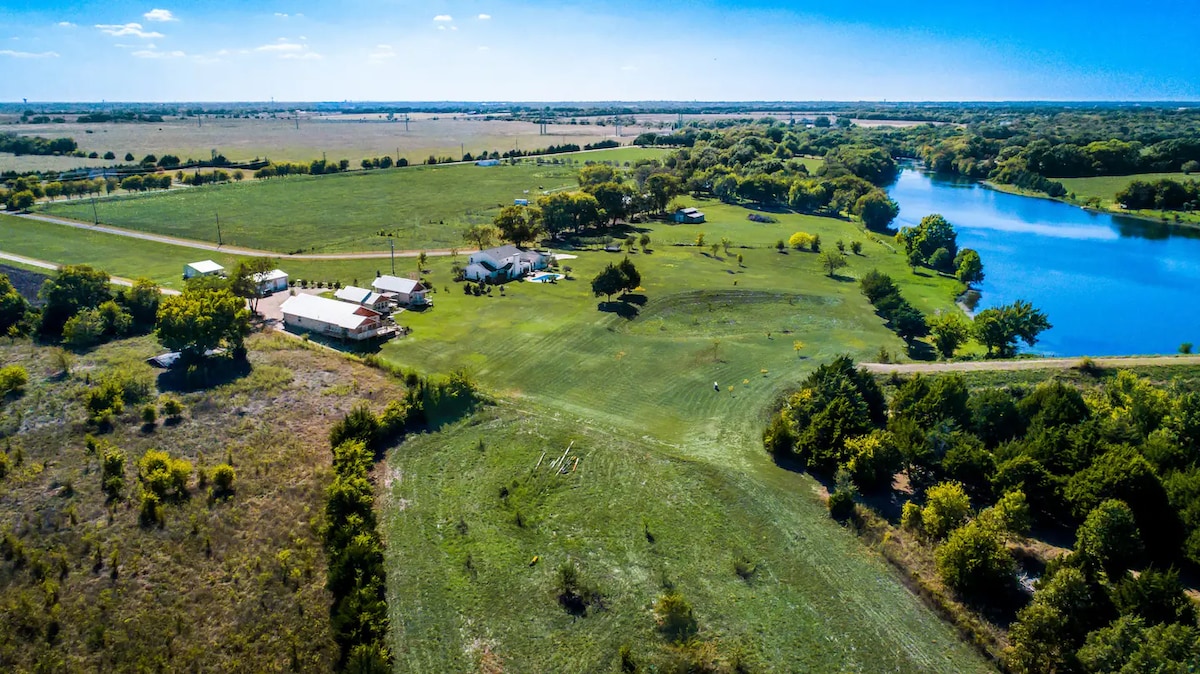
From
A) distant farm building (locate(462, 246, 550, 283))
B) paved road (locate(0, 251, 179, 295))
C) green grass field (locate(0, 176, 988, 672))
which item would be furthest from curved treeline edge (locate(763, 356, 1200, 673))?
paved road (locate(0, 251, 179, 295))

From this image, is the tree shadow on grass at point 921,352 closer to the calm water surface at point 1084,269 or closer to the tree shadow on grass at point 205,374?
the calm water surface at point 1084,269

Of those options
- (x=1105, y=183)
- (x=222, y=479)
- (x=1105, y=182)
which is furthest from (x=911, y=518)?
(x=1105, y=182)

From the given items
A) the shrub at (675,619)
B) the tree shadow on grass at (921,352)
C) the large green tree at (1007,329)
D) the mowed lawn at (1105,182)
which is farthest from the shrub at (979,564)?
the mowed lawn at (1105,182)

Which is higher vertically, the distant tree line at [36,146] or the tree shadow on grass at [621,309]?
the distant tree line at [36,146]

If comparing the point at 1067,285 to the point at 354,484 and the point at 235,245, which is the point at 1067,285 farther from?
the point at 235,245

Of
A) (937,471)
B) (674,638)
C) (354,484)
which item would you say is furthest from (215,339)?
(937,471)

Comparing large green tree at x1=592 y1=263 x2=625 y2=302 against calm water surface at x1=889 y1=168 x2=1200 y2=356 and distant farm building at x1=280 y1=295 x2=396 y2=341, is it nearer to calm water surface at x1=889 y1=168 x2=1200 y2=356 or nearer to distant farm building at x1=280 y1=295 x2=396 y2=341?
distant farm building at x1=280 y1=295 x2=396 y2=341

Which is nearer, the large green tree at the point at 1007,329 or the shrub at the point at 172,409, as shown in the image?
the shrub at the point at 172,409
